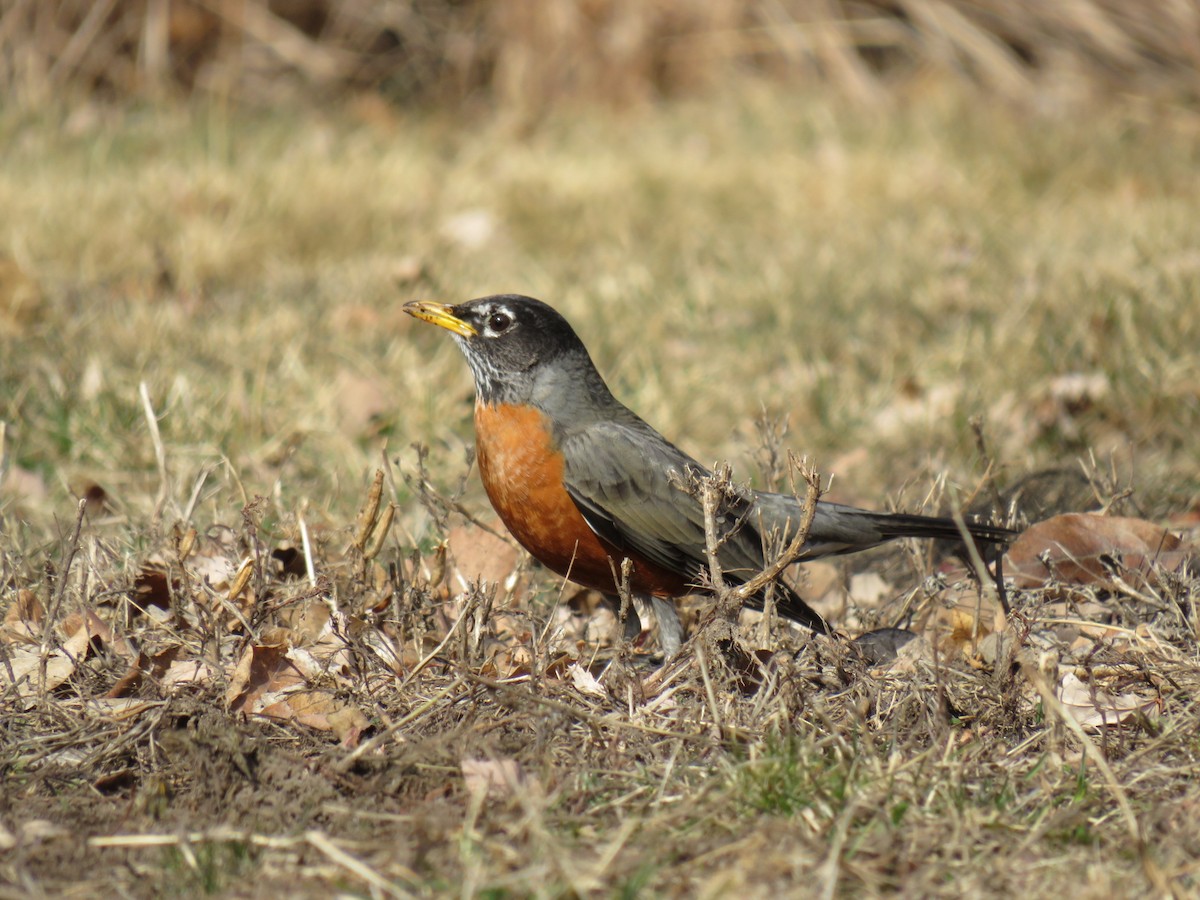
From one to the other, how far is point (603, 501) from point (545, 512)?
0.16 m

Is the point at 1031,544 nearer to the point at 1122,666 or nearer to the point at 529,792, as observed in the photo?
the point at 1122,666

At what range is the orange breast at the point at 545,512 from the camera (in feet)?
11.0

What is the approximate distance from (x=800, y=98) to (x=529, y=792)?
25.9 feet

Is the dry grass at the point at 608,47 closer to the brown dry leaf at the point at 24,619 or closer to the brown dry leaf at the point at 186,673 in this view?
the brown dry leaf at the point at 24,619

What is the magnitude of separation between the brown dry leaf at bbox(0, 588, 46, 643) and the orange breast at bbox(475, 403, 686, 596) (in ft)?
3.57

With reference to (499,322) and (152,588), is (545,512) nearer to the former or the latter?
(499,322)

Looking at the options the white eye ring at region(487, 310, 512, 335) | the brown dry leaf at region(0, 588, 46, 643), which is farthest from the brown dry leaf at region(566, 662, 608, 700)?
the white eye ring at region(487, 310, 512, 335)

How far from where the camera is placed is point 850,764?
2.39m

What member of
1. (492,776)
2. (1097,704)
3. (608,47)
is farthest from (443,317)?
(608,47)

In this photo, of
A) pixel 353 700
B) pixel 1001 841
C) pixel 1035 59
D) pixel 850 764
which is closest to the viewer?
pixel 1001 841

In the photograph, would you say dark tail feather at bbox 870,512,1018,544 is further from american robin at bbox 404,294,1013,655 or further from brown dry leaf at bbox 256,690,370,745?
brown dry leaf at bbox 256,690,370,745

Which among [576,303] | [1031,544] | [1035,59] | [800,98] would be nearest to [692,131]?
[800,98]

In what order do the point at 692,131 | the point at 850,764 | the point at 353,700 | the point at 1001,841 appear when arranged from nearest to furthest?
the point at 1001,841
the point at 850,764
the point at 353,700
the point at 692,131

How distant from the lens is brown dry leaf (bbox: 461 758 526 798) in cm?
237
